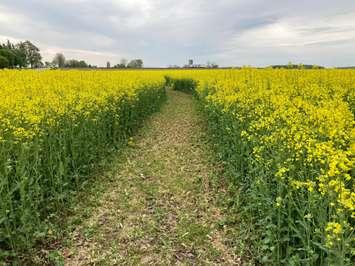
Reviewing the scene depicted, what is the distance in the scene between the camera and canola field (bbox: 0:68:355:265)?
387cm

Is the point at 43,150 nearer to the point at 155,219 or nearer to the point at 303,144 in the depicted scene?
the point at 155,219

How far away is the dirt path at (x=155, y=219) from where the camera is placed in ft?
17.4

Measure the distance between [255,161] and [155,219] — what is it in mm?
1876

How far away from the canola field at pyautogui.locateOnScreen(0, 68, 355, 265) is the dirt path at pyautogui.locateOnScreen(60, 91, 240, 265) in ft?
1.58

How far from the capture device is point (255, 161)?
579cm

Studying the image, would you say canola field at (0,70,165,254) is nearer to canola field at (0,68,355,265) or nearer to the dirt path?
canola field at (0,68,355,265)

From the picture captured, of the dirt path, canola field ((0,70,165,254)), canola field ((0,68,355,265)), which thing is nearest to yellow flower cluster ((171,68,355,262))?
canola field ((0,68,355,265))

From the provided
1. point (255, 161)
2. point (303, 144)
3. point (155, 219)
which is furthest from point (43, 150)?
point (303, 144)

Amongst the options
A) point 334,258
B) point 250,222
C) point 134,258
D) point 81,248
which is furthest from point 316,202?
point 81,248

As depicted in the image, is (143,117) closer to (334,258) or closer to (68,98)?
(68,98)

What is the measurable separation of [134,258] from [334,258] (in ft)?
8.75

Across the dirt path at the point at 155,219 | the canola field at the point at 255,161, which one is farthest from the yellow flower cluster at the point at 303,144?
the dirt path at the point at 155,219

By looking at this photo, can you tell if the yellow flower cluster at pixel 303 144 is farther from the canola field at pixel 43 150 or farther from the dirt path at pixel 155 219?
the canola field at pixel 43 150

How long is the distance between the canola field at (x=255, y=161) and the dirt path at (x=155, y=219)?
0.48m
